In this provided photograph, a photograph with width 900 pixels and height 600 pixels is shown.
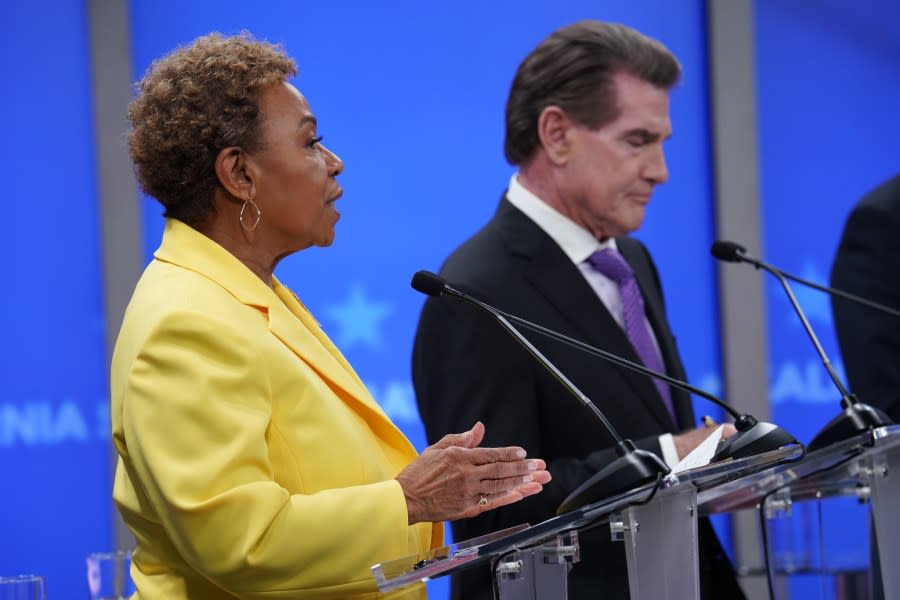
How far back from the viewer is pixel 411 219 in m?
4.07

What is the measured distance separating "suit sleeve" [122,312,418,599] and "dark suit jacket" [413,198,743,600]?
72 cm

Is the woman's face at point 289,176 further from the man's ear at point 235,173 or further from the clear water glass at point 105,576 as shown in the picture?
the clear water glass at point 105,576

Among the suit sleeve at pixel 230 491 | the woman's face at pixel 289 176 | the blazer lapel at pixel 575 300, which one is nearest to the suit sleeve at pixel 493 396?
the blazer lapel at pixel 575 300

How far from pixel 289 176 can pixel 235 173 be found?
0.09m

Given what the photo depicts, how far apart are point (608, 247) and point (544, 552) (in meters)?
1.23

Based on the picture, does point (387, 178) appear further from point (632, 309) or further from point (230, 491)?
point (230, 491)

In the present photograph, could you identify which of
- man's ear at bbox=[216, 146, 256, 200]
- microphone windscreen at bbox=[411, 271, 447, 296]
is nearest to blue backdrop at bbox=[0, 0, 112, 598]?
man's ear at bbox=[216, 146, 256, 200]

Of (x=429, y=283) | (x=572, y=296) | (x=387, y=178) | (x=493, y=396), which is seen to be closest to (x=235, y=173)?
(x=429, y=283)

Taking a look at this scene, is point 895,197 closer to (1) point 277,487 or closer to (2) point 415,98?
(2) point 415,98

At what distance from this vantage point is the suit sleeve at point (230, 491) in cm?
166

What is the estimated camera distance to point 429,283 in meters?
2.05

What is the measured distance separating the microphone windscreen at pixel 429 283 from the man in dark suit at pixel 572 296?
47cm

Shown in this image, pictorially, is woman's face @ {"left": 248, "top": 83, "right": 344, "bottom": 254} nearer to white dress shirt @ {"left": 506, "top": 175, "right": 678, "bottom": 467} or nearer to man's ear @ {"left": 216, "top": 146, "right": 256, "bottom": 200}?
man's ear @ {"left": 216, "top": 146, "right": 256, "bottom": 200}

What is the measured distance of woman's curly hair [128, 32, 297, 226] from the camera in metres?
2.02
